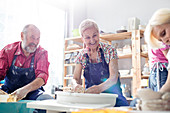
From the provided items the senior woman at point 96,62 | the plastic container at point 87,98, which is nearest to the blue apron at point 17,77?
the senior woman at point 96,62

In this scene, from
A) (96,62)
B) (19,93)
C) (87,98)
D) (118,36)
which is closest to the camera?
(87,98)

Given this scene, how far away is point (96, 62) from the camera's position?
6.75 feet

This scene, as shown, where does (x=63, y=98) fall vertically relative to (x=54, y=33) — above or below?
below

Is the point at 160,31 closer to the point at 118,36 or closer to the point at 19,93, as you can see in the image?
the point at 19,93

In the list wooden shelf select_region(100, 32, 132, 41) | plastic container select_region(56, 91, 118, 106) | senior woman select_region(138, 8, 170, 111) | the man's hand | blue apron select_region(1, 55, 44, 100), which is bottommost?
the man's hand

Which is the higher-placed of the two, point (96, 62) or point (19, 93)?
point (96, 62)

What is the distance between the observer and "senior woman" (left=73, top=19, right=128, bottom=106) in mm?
1900

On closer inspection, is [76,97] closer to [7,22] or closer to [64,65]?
[7,22]

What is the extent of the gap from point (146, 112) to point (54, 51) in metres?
3.89

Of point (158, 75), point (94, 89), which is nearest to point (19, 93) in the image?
point (94, 89)

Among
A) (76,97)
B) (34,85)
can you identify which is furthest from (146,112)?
(34,85)

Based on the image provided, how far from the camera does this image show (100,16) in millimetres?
4949

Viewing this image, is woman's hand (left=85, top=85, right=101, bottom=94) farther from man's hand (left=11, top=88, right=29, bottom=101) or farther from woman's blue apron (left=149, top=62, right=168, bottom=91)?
man's hand (left=11, top=88, right=29, bottom=101)

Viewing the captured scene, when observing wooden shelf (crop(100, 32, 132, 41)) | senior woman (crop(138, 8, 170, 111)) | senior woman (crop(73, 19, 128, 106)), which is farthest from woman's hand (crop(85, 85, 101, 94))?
wooden shelf (crop(100, 32, 132, 41))
